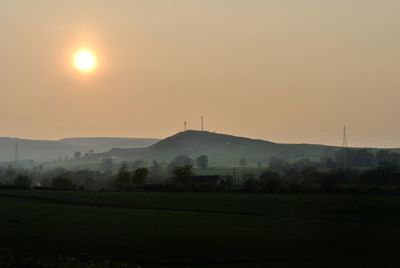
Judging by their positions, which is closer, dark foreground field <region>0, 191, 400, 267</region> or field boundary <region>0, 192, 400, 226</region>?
dark foreground field <region>0, 191, 400, 267</region>

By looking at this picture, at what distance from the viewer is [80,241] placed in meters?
48.6

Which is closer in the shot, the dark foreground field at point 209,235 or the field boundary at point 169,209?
the dark foreground field at point 209,235

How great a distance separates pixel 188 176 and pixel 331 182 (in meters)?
40.5

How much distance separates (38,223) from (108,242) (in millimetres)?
15695

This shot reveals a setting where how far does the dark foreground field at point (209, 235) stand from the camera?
41.2m

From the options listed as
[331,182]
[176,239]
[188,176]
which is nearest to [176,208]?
[176,239]

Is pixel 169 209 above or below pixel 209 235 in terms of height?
above

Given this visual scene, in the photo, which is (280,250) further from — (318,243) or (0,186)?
(0,186)

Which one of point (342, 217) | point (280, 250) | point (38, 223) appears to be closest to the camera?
point (280, 250)

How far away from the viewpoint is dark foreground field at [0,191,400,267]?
4119 cm

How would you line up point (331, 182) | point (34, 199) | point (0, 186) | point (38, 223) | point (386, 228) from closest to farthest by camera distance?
point (38, 223) → point (386, 228) → point (34, 199) → point (0, 186) → point (331, 182)

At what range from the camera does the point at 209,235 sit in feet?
188

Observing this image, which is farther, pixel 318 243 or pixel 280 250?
pixel 318 243

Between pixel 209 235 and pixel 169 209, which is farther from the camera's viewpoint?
pixel 169 209
